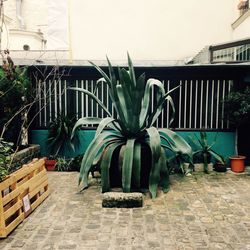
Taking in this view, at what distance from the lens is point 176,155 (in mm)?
6039

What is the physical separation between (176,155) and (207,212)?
1.93 m

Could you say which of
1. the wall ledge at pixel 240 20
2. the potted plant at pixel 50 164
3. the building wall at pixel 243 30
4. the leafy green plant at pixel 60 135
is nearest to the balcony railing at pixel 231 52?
the building wall at pixel 243 30

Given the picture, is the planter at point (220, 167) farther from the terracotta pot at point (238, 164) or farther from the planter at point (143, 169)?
the planter at point (143, 169)

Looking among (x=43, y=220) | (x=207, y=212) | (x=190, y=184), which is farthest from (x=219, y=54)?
(x=43, y=220)

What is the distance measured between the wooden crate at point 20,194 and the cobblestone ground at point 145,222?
0.37 feet

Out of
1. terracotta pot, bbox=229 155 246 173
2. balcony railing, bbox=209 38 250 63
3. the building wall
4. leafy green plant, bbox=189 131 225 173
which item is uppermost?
the building wall

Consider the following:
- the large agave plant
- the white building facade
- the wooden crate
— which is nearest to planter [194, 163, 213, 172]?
the large agave plant

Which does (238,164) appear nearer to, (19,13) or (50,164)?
(50,164)

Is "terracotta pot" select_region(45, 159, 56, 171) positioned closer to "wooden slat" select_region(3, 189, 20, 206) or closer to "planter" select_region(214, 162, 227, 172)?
"wooden slat" select_region(3, 189, 20, 206)

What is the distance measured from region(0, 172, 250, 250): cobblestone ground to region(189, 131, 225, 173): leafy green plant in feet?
3.49

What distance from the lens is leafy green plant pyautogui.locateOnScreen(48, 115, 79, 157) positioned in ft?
21.6

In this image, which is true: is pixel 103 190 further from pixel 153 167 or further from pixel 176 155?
pixel 176 155

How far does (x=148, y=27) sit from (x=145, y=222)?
8.28 meters

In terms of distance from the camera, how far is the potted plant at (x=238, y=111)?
19.8 ft
